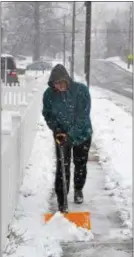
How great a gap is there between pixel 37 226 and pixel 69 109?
52.0 inches

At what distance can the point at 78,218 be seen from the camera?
566 centimetres

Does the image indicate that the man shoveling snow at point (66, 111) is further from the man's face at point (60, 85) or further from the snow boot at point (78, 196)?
the snow boot at point (78, 196)

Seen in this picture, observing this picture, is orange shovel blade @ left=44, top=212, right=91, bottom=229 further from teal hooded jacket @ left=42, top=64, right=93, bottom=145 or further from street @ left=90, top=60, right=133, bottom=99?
street @ left=90, top=60, right=133, bottom=99

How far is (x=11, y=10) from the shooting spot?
74812 millimetres

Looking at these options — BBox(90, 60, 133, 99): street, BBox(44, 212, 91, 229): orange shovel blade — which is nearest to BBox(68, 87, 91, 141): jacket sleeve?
BBox(44, 212, 91, 229): orange shovel blade

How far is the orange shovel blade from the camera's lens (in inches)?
220

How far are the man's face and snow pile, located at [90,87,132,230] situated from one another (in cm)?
153

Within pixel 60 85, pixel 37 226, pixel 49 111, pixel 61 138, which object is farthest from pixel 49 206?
pixel 60 85

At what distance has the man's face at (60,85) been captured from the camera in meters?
5.92

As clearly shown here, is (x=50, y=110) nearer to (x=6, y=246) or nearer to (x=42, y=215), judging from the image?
(x=42, y=215)

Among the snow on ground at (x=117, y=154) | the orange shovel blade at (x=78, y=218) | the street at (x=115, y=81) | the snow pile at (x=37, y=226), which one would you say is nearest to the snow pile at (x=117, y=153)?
the snow on ground at (x=117, y=154)

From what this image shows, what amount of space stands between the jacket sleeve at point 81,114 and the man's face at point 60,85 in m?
0.20

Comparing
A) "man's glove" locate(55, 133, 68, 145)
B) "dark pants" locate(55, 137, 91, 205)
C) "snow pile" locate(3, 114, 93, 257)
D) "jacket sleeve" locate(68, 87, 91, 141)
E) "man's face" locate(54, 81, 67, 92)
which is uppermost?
"man's face" locate(54, 81, 67, 92)

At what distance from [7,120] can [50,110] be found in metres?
8.03
